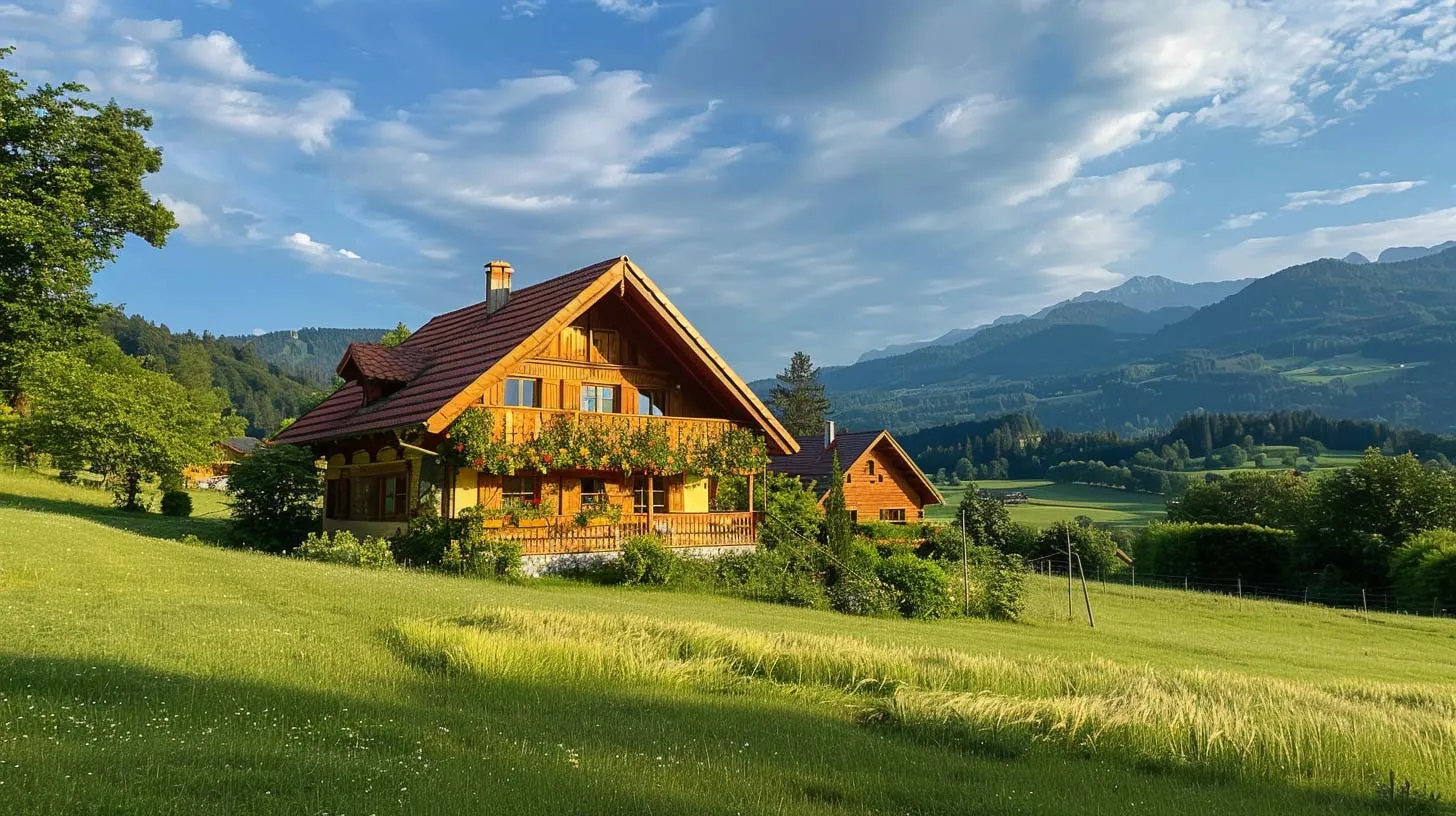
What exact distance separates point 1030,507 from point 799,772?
9480 cm

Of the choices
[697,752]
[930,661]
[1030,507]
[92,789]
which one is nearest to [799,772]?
[697,752]

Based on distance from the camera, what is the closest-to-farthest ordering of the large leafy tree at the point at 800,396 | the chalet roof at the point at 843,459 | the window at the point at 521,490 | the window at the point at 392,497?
the window at the point at 521,490 → the window at the point at 392,497 → the chalet roof at the point at 843,459 → the large leafy tree at the point at 800,396

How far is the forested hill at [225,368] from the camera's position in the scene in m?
130

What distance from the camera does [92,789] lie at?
5.15 meters

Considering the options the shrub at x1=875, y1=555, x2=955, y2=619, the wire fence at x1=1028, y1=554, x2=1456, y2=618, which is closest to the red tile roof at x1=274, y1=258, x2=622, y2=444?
the shrub at x1=875, y1=555, x2=955, y2=619

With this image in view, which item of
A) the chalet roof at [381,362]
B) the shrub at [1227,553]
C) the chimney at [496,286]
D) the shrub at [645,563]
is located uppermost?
the chimney at [496,286]

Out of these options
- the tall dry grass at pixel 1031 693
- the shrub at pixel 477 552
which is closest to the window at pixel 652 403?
the shrub at pixel 477 552

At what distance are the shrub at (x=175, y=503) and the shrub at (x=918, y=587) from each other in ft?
98.0

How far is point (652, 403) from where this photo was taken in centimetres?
2872

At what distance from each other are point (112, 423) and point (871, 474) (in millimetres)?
35251

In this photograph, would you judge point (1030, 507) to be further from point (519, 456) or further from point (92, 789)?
point (92, 789)

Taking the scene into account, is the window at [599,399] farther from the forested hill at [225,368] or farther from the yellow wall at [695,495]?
the forested hill at [225,368]

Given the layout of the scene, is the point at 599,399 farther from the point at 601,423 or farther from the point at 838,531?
the point at 838,531

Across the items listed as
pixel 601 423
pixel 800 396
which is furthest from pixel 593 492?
pixel 800 396
